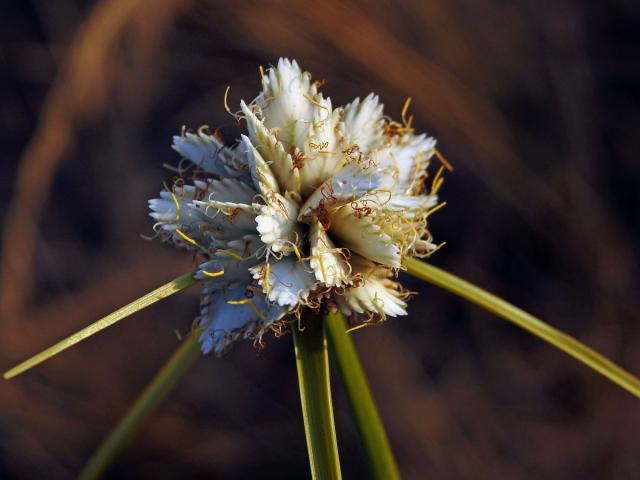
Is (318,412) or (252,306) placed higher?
(252,306)

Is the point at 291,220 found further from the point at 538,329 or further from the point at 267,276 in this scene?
the point at 538,329

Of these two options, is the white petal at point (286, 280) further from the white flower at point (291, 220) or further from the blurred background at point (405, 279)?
the blurred background at point (405, 279)

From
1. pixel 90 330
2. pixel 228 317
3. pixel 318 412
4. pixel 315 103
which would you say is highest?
pixel 315 103

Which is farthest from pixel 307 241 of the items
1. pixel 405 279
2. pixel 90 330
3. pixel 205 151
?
pixel 405 279

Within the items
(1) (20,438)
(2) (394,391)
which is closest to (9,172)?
(1) (20,438)

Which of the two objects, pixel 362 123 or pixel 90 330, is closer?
pixel 90 330

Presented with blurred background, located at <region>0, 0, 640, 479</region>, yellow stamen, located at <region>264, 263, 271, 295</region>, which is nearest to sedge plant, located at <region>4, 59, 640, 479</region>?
yellow stamen, located at <region>264, 263, 271, 295</region>

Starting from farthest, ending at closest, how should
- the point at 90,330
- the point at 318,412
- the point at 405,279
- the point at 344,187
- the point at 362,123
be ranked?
the point at 405,279, the point at 362,123, the point at 344,187, the point at 318,412, the point at 90,330
